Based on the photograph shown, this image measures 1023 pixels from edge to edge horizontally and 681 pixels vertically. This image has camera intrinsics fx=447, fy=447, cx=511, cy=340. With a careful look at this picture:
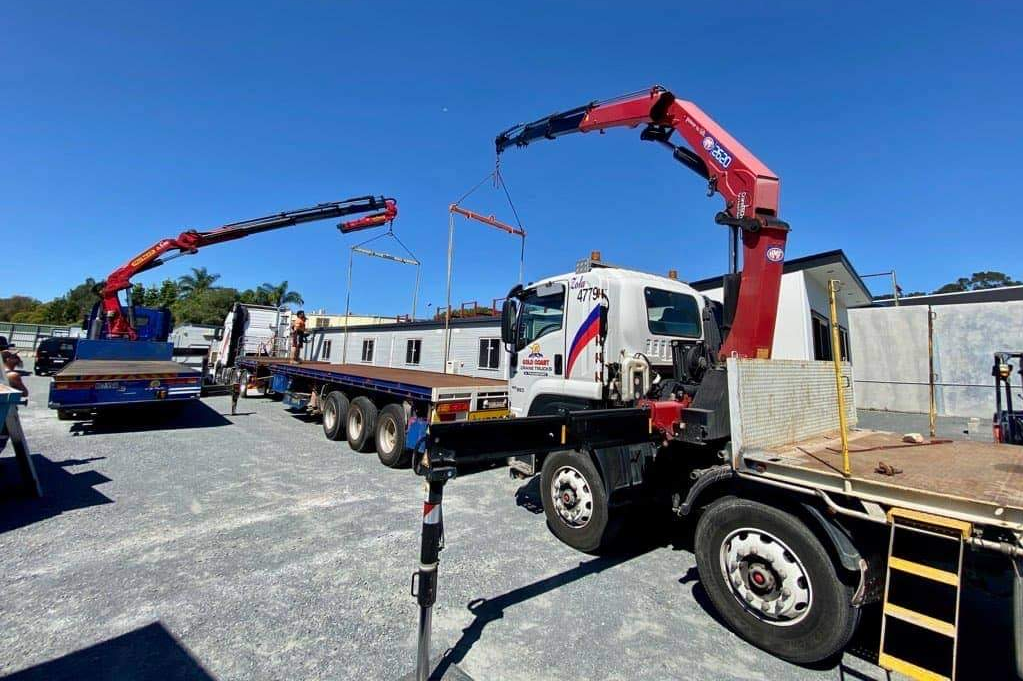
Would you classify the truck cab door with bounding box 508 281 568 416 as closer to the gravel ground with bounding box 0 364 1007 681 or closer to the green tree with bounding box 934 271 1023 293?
the gravel ground with bounding box 0 364 1007 681

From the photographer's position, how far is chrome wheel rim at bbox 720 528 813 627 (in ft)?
9.73

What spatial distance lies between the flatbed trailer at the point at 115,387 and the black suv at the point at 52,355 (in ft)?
56.0

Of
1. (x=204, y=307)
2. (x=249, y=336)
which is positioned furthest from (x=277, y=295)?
(x=249, y=336)

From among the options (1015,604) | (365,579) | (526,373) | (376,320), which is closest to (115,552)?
(365,579)

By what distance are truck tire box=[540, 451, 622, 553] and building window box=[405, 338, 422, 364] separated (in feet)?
38.7

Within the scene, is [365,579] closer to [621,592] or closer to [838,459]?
[621,592]

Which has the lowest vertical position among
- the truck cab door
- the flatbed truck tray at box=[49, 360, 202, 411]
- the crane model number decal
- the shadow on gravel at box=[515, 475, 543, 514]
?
the shadow on gravel at box=[515, 475, 543, 514]

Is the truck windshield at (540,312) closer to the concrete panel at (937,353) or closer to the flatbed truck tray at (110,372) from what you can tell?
the flatbed truck tray at (110,372)

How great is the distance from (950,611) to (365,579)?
4.26 meters

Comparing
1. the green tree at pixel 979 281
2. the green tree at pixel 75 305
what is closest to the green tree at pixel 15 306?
the green tree at pixel 75 305

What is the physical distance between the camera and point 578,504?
15.4 feet

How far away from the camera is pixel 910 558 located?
2.62 metres

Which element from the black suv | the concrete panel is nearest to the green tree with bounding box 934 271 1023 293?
the concrete panel

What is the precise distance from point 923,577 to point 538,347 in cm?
410
